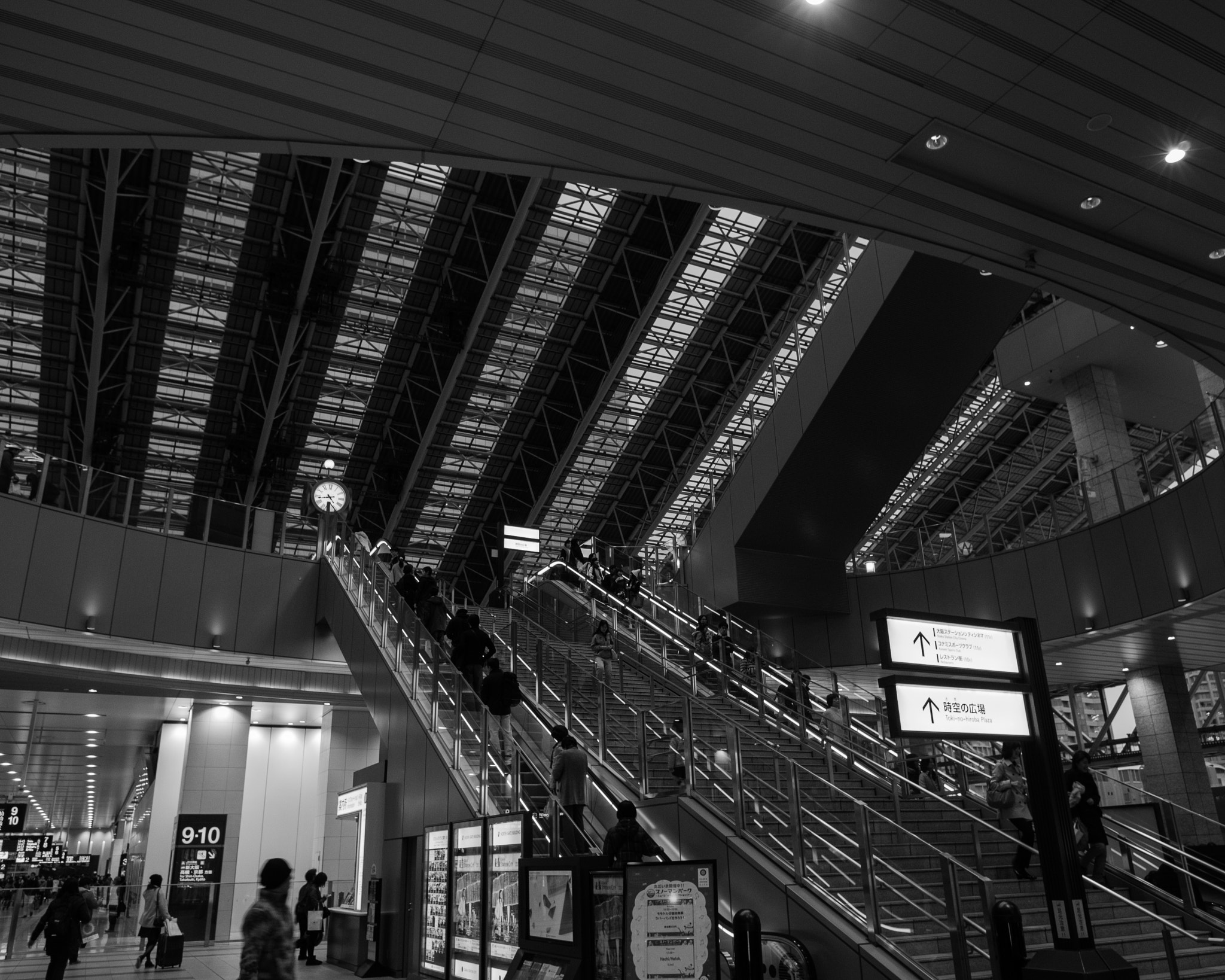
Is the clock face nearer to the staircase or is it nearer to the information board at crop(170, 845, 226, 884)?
the information board at crop(170, 845, 226, 884)

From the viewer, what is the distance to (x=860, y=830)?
6895 millimetres

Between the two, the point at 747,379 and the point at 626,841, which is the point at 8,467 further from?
the point at 747,379

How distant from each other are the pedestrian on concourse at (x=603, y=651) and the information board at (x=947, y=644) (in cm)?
685

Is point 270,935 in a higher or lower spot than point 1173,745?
lower

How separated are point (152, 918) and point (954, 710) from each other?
500 inches

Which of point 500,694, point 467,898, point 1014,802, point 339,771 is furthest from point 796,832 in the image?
point 339,771

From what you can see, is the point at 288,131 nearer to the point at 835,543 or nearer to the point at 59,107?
the point at 59,107

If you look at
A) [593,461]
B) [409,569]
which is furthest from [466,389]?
[409,569]

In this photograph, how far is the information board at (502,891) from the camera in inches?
323

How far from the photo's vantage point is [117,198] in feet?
76.0

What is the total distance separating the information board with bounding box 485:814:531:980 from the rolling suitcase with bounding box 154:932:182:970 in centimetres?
755

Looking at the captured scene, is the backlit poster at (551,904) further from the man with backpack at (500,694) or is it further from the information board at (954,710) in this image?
the man with backpack at (500,694)

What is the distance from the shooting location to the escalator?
6.62 m

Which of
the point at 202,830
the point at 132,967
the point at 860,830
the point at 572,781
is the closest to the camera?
the point at 860,830
